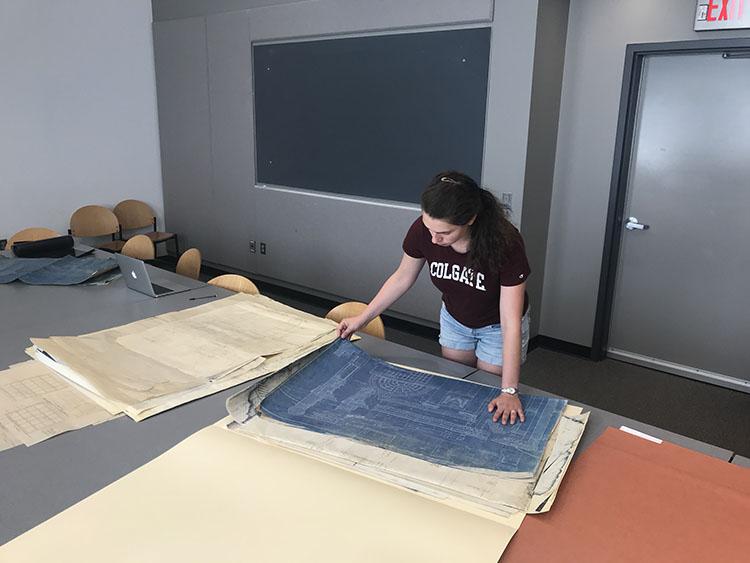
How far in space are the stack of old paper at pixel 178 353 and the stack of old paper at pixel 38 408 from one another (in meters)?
0.04

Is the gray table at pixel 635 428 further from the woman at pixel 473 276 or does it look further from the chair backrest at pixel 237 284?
the chair backrest at pixel 237 284

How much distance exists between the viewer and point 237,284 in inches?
104

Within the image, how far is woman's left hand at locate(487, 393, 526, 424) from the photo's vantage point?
145 centimetres

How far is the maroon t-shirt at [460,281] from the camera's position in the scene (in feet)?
6.41

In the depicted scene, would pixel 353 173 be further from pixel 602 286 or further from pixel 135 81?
pixel 135 81

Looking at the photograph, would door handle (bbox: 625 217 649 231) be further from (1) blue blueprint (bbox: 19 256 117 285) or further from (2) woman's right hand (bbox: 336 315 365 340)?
(1) blue blueprint (bbox: 19 256 117 285)

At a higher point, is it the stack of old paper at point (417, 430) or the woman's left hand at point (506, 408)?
the woman's left hand at point (506, 408)

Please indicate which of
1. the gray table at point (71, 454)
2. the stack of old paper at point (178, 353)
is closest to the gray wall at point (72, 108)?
the gray table at point (71, 454)

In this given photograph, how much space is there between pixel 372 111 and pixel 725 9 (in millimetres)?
2192

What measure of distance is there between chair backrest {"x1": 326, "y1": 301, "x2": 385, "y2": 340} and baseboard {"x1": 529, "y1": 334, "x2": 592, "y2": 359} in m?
2.12

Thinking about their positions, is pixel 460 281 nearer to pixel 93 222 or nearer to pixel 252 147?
pixel 252 147

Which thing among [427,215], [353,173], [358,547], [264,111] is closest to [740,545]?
[358,547]

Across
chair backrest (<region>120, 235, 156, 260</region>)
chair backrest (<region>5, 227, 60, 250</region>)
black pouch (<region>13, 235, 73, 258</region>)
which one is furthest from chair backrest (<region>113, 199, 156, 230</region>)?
black pouch (<region>13, 235, 73, 258</region>)

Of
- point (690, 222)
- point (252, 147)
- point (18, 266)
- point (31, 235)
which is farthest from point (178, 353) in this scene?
point (252, 147)
